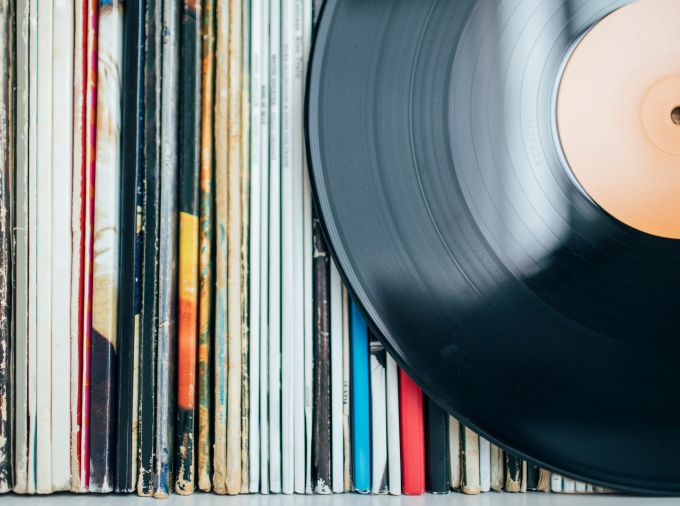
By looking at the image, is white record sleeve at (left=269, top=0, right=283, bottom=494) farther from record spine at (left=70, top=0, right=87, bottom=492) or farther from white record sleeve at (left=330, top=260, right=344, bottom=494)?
record spine at (left=70, top=0, right=87, bottom=492)

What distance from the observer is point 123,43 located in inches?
23.2

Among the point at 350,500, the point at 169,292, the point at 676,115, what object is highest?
the point at 676,115

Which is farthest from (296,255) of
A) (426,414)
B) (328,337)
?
(426,414)

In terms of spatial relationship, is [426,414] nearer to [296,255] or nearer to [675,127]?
[296,255]

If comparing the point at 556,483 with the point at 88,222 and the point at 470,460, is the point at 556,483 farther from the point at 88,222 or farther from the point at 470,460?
the point at 88,222

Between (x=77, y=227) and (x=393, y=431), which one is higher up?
(x=77, y=227)

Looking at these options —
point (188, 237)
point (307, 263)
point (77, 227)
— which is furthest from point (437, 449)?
point (77, 227)

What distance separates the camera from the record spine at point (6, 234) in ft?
1.86

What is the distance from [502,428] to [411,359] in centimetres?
12

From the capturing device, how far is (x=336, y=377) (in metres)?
0.58

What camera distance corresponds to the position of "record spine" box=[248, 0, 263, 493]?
572 millimetres

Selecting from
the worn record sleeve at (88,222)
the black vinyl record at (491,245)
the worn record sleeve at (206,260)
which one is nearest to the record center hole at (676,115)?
the black vinyl record at (491,245)

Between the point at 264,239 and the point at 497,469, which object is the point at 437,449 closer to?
the point at 497,469

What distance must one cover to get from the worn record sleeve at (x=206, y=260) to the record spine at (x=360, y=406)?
0.51 feet
